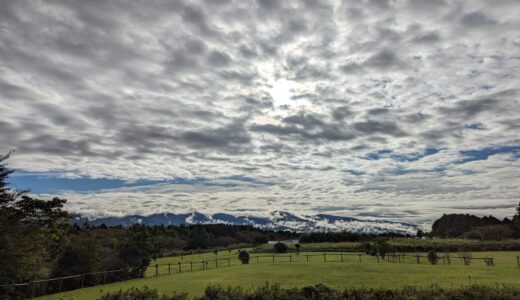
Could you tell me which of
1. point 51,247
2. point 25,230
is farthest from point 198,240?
point 25,230

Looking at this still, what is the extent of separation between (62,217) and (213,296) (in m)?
34.0

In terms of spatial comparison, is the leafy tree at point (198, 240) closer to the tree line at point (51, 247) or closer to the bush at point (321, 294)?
the tree line at point (51, 247)

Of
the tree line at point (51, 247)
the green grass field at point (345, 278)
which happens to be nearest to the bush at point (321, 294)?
the green grass field at point (345, 278)

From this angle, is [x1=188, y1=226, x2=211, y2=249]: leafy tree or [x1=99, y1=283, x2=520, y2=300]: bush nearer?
[x1=99, y1=283, x2=520, y2=300]: bush

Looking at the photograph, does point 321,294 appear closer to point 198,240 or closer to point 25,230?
point 25,230

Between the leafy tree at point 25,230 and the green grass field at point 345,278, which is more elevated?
the leafy tree at point 25,230

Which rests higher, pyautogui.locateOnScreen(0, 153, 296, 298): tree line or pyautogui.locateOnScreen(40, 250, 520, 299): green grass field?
pyautogui.locateOnScreen(0, 153, 296, 298): tree line

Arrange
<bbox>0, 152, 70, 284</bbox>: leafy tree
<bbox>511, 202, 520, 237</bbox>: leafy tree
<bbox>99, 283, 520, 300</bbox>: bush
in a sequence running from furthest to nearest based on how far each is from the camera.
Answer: <bbox>511, 202, 520, 237</bbox>: leafy tree
<bbox>0, 152, 70, 284</bbox>: leafy tree
<bbox>99, 283, 520, 300</bbox>: bush

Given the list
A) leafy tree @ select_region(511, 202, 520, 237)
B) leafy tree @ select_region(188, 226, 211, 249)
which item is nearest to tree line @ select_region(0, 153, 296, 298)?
leafy tree @ select_region(188, 226, 211, 249)

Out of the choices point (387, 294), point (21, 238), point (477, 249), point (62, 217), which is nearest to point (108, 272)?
point (62, 217)

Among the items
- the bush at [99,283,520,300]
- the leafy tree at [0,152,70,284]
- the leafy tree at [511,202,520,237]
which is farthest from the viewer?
the leafy tree at [511,202,520,237]

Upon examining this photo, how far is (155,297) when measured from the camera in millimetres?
19484

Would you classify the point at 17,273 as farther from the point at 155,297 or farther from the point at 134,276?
the point at 134,276

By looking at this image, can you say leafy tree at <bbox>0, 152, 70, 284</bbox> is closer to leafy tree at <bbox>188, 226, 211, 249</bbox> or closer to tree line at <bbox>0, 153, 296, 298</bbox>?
tree line at <bbox>0, 153, 296, 298</bbox>
